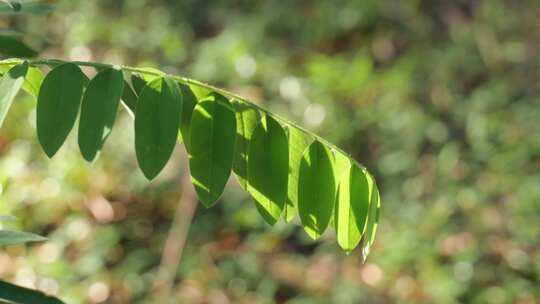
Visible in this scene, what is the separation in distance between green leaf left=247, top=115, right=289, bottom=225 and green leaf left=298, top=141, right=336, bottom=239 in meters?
0.04

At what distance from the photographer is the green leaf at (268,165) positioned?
131cm

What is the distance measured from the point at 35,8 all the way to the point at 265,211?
1.75ft

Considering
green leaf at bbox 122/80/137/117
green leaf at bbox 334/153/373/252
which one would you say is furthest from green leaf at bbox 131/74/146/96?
green leaf at bbox 334/153/373/252

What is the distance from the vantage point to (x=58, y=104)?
127 cm

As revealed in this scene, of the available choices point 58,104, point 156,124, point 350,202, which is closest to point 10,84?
point 58,104

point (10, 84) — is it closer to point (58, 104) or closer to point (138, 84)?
point (58, 104)

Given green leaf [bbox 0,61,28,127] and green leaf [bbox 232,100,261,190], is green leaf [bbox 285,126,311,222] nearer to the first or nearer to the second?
green leaf [bbox 232,100,261,190]

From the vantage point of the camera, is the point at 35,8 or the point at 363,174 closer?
the point at 363,174

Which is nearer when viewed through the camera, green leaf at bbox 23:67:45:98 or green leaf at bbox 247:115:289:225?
green leaf at bbox 247:115:289:225

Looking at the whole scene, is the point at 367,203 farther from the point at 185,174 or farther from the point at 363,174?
the point at 185,174

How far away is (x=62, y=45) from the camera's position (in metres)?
4.93

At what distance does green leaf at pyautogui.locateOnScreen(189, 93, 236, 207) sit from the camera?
1264mm

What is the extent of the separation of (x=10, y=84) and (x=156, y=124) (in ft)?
0.56

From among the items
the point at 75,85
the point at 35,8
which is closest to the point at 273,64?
the point at 35,8
